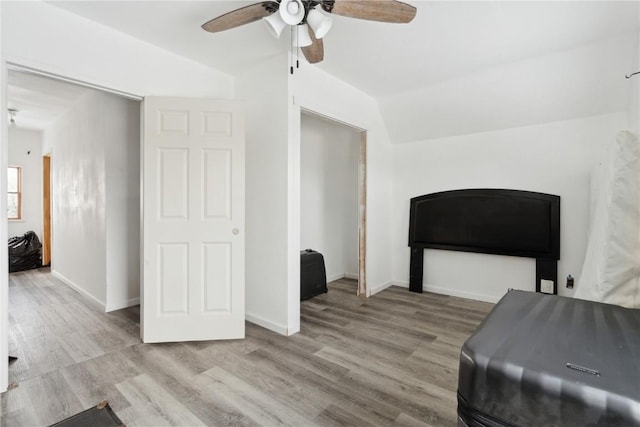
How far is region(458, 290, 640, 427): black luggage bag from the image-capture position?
62cm

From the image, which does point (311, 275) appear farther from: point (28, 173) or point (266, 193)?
point (28, 173)

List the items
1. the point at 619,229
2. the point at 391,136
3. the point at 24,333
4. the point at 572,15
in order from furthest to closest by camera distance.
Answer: the point at 391,136
the point at 24,333
the point at 572,15
the point at 619,229

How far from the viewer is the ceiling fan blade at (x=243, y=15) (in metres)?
1.75

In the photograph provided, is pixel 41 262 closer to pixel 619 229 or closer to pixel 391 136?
pixel 391 136

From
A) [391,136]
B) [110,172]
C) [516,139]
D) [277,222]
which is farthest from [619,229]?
[110,172]

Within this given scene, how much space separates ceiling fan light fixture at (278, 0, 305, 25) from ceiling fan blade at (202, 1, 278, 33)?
88 mm

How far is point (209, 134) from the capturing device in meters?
2.65

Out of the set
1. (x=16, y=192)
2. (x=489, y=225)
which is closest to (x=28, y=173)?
(x=16, y=192)

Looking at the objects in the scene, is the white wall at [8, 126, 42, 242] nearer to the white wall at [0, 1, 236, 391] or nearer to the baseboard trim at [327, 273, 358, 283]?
the white wall at [0, 1, 236, 391]

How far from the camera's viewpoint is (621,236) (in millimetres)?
1317

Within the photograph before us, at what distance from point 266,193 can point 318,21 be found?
5.18 feet

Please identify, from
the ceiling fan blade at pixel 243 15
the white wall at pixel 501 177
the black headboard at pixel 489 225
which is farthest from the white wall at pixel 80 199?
the black headboard at pixel 489 225

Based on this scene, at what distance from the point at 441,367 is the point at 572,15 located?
2719 millimetres

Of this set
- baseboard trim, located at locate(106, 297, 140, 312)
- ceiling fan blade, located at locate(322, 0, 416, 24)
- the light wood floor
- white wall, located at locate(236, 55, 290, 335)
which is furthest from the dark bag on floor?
ceiling fan blade, located at locate(322, 0, 416, 24)
